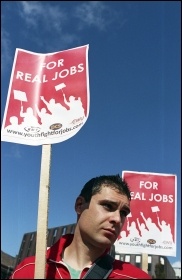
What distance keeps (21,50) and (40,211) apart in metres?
1.60

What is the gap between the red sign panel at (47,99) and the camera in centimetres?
315

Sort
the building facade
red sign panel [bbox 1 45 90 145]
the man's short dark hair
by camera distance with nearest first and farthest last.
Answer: the man's short dark hair < red sign panel [bbox 1 45 90 145] < the building facade

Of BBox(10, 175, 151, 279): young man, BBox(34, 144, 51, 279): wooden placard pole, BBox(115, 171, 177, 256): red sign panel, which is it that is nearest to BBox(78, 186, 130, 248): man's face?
BBox(10, 175, 151, 279): young man

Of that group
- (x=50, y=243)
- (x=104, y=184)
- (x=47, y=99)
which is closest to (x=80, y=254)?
(x=104, y=184)

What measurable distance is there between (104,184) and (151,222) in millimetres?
4716

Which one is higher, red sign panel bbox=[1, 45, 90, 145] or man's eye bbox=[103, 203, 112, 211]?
red sign panel bbox=[1, 45, 90, 145]

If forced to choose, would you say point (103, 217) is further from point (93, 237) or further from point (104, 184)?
point (104, 184)

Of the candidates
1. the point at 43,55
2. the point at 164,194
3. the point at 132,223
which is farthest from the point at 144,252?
the point at 43,55

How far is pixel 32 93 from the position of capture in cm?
338

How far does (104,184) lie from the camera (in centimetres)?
260

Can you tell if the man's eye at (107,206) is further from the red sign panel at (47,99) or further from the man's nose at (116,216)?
the red sign panel at (47,99)

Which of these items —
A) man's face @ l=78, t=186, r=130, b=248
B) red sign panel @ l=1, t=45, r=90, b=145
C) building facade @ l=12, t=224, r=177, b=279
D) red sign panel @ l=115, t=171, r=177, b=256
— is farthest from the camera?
building facade @ l=12, t=224, r=177, b=279

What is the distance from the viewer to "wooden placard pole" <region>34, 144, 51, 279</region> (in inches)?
95.9

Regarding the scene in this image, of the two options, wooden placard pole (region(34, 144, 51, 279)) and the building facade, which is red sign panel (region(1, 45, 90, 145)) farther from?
the building facade
